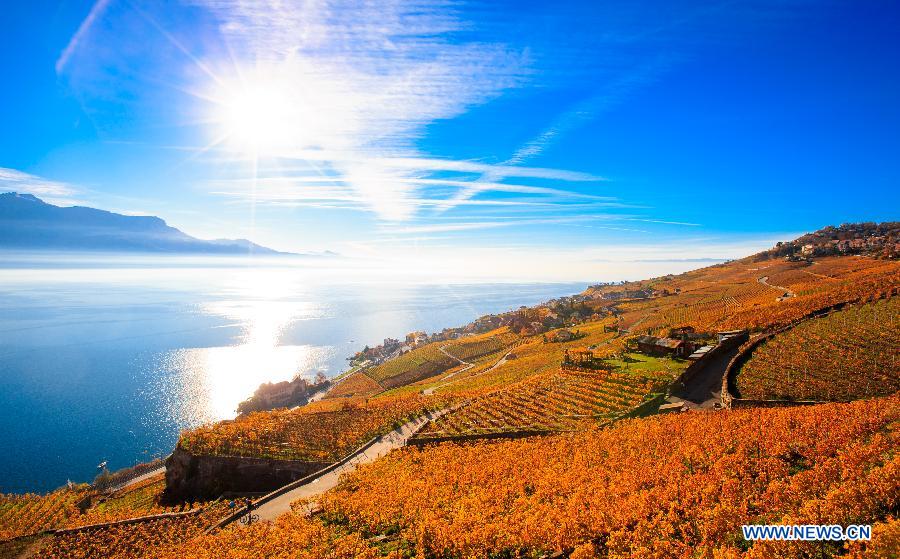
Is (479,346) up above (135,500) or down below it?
above

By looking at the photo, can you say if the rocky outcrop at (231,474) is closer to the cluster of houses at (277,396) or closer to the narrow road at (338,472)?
the narrow road at (338,472)

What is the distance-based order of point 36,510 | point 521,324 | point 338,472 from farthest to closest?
point 521,324, point 36,510, point 338,472

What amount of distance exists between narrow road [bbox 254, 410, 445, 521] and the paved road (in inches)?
788

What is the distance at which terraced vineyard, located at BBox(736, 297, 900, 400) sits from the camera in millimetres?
25266

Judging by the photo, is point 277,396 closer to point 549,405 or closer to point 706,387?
point 549,405

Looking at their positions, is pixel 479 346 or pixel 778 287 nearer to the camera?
pixel 778 287

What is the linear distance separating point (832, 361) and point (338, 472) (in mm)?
36702

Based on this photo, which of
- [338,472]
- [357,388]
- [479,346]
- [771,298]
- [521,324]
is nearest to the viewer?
[338,472]

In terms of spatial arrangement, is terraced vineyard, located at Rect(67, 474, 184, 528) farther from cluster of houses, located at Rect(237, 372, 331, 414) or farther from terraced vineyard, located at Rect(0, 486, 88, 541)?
cluster of houses, located at Rect(237, 372, 331, 414)

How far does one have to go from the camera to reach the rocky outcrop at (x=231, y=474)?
97.1ft

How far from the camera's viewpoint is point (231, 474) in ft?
99.9

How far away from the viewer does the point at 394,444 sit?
30.2 m

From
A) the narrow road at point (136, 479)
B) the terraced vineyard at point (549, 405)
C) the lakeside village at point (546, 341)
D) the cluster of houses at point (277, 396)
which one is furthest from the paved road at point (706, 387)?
the cluster of houses at point (277, 396)

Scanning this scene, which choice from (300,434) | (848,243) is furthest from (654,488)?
(848,243)
